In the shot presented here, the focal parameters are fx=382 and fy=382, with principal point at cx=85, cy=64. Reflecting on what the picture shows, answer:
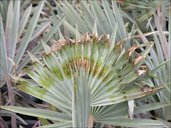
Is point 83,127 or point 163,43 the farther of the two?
point 163,43

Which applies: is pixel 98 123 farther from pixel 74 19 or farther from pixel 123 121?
pixel 74 19

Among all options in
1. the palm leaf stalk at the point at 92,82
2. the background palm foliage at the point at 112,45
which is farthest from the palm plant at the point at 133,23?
the palm leaf stalk at the point at 92,82

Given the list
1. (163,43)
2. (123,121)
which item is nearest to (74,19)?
(163,43)

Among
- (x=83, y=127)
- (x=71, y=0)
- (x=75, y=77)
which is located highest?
(x=71, y=0)

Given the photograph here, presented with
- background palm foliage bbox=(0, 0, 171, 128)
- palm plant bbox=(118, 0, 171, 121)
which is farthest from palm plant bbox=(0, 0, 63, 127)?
palm plant bbox=(118, 0, 171, 121)

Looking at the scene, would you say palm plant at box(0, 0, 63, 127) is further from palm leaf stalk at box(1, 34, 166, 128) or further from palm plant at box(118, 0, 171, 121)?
palm plant at box(118, 0, 171, 121)

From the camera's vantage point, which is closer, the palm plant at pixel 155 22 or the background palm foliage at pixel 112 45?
the background palm foliage at pixel 112 45

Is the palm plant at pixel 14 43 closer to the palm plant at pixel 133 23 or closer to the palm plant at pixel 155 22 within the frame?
the palm plant at pixel 133 23

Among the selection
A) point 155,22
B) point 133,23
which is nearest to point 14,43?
point 133,23
